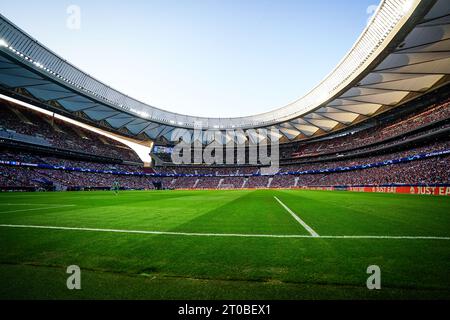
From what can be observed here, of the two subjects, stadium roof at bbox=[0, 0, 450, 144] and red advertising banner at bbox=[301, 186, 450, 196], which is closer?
stadium roof at bbox=[0, 0, 450, 144]

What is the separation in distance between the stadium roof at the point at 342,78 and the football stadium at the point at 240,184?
23cm

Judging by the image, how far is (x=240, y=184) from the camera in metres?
70.8

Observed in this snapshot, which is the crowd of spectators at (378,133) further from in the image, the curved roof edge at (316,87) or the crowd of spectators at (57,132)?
the crowd of spectators at (57,132)

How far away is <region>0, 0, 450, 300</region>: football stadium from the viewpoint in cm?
272

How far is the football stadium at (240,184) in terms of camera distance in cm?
272

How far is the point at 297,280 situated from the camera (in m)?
2.58

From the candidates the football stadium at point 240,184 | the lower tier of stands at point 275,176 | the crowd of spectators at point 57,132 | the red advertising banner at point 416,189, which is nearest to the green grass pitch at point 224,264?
the football stadium at point 240,184

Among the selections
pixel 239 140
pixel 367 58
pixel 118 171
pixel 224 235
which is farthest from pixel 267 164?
pixel 224 235

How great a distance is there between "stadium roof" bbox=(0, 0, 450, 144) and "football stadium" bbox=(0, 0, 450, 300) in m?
0.23

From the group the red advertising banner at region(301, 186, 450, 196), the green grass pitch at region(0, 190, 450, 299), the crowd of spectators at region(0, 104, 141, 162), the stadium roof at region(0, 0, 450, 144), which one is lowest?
the red advertising banner at region(301, 186, 450, 196)

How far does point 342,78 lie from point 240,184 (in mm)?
43203

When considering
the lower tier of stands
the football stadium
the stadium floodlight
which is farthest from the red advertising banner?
the stadium floodlight

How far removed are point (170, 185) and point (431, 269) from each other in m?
72.4

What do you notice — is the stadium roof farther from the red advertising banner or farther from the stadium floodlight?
the red advertising banner
